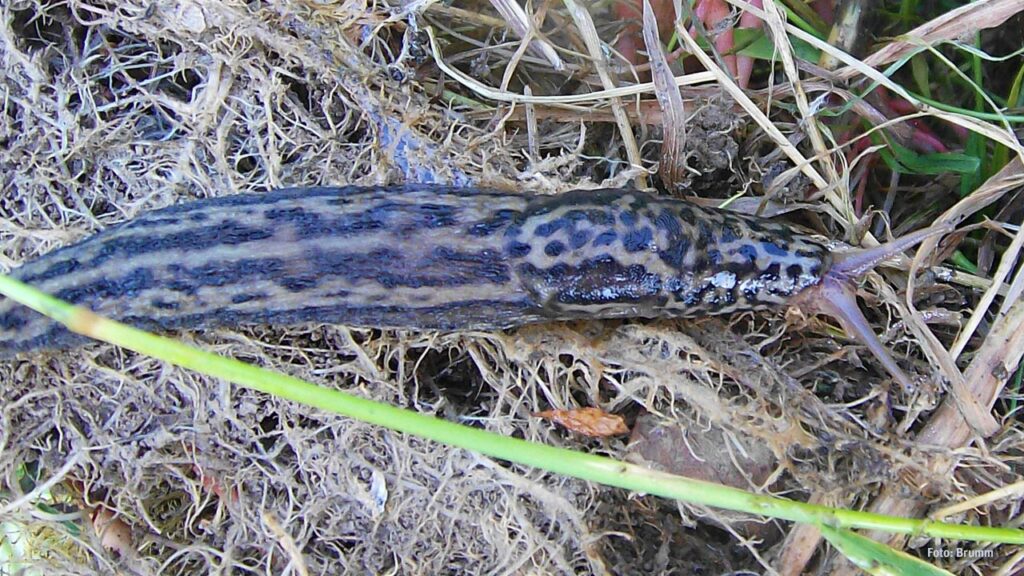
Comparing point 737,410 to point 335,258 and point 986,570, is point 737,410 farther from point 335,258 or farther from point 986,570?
point 335,258

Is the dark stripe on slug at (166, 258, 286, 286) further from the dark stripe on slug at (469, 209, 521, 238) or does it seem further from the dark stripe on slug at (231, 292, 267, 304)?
the dark stripe on slug at (469, 209, 521, 238)

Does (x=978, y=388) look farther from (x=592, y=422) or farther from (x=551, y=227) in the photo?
(x=551, y=227)

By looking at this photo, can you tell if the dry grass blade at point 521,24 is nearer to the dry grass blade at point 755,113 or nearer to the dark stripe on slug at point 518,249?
the dry grass blade at point 755,113

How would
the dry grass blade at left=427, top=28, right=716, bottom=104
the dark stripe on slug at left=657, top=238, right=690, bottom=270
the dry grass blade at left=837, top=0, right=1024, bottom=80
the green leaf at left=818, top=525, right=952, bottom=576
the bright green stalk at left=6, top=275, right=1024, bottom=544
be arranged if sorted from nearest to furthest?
the bright green stalk at left=6, top=275, right=1024, bottom=544, the green leaf at left=818, top=525, right=952, bottom=576, the dark stripe on slug at left=657, top=238, right=690, bottom=270, the dry grass blade at left=837, top=0, right=1024, bottom=80, the dry grass blade at left=427, top=28, right=716, bottom=104

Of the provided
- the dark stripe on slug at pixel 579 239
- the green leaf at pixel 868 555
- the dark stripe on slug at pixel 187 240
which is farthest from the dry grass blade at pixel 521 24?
the green leaf at pixel 868 555

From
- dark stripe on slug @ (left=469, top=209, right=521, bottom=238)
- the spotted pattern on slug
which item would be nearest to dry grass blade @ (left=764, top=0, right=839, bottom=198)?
the spotted pattern on slug

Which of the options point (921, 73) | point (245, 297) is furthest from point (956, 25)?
point (245, 297)
